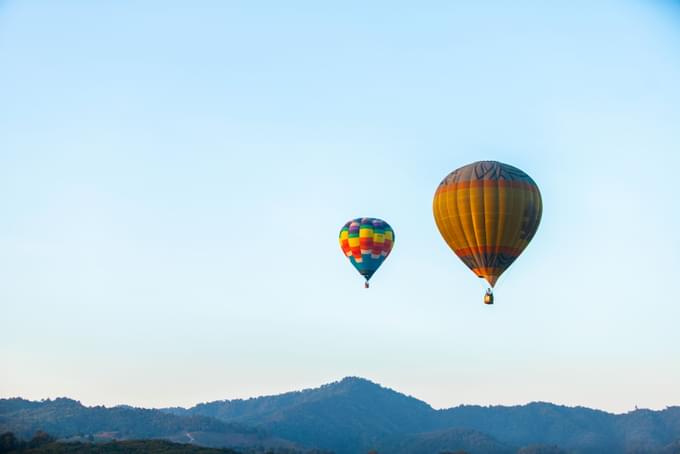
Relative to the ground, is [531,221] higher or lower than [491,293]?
higher

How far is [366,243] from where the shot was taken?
12494 centimetres

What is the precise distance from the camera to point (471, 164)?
9606cm

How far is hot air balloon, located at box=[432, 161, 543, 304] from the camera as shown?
91312mm

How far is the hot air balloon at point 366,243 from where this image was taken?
12469cm

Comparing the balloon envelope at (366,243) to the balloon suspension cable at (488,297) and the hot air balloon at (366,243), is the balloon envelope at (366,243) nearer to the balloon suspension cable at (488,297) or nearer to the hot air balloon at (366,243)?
the hot air balloon at (366,243)

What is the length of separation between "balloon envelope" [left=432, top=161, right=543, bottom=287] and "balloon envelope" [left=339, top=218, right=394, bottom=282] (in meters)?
30.5

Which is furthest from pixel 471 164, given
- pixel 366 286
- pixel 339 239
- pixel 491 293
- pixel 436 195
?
pixel 339 239

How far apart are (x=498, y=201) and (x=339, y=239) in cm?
4138

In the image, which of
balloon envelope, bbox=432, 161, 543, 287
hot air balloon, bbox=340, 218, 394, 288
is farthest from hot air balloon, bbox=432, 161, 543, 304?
hot air balloon, bbox=340, 218, 394, 288

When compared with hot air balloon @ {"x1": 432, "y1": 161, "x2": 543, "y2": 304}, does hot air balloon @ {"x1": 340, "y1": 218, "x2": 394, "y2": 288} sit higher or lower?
higher

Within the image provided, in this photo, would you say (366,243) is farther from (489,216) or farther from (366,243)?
(489,216)

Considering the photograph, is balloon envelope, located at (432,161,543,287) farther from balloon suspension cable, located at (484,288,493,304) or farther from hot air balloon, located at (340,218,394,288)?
hot air balloon, located at (340,218,394,288)

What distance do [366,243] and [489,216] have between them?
1400 inches

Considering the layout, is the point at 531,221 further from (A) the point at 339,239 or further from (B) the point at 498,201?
(A) the point at 339,239
